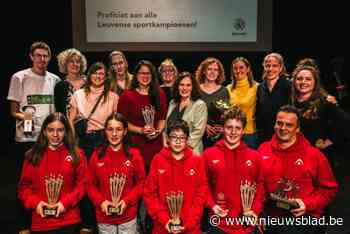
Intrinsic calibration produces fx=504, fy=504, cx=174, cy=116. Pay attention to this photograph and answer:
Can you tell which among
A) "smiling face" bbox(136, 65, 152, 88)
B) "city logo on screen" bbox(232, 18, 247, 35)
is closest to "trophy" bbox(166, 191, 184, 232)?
"smiling face" bbox(136, 65, 152, 88)

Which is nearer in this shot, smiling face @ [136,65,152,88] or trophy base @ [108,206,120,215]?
trophy base @ [108,206,120,215]

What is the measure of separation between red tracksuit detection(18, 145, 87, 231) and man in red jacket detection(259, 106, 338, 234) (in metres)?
1.27

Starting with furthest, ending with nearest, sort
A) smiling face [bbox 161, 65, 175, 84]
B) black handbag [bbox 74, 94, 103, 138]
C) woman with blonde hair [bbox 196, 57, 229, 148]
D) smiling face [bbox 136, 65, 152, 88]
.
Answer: smiling face [bbox 161, 65, 175, 84], woman with blonde hair [bbox 196, 57, 229, 148], smiling face [bbox 136, 65, 152, 88], black handbag [bbox 74, 94, 103, 138]

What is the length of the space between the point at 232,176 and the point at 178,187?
1.16 feet

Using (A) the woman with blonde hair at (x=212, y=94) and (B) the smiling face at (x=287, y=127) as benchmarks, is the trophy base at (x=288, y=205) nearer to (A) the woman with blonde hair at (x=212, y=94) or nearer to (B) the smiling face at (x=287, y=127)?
(B) the smiling face at (x=287, y=127)

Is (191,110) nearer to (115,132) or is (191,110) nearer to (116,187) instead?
(115,132)

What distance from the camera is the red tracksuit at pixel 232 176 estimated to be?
320 cm

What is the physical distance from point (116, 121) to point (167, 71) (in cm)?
123

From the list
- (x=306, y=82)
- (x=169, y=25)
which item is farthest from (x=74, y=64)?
(x=169, y=25)

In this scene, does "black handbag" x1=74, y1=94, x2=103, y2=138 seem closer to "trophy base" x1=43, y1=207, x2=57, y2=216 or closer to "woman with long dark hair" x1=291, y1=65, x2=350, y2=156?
"trophy base" x1=43, y1=207, x2=57, y2=216

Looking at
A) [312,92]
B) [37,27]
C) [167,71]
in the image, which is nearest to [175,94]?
[167,71]

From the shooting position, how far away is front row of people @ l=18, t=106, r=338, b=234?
3.19 metres

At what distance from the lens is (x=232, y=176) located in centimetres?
324

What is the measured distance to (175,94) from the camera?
4.07m
